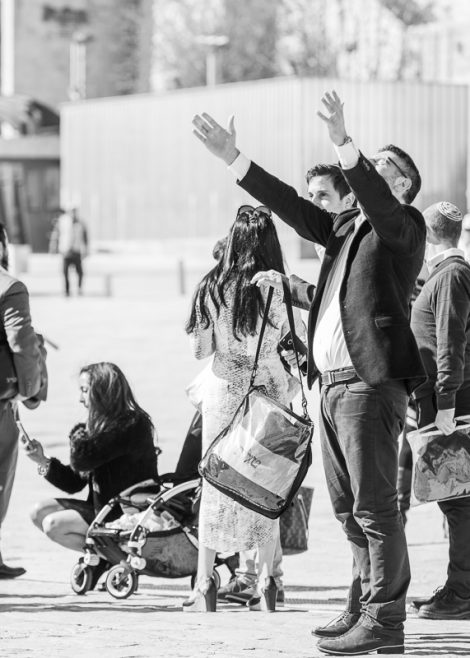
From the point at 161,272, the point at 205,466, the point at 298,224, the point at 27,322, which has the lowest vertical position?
the point at 161,272

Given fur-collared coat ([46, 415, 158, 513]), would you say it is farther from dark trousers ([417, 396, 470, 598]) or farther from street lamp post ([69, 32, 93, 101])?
street lamp post ([69, 32, 93, 101])

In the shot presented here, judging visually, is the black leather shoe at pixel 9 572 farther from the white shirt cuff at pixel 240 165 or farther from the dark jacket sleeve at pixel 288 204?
the white shirt cuff at pixel 240 165

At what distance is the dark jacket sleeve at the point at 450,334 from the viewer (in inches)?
246

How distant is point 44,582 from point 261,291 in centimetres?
205

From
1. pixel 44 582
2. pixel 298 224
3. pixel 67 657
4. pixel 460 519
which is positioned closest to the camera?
pixel 67 657

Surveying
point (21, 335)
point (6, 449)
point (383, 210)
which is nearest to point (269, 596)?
point (6, 449)

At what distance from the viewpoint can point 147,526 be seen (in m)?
7.18

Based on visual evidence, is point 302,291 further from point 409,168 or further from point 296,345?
point 409,168

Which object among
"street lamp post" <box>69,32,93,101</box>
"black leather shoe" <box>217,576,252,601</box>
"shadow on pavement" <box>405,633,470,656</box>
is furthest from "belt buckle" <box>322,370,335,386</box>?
"street lamp post" <box>69,32,93,101</box>

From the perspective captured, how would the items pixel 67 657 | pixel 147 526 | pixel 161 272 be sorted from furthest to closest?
pixel 161 272 < pixel 147 526 < pixel 67 657

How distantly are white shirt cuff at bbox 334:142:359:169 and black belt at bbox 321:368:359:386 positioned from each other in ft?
2.41

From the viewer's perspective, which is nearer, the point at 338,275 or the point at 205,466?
the point at 338,275

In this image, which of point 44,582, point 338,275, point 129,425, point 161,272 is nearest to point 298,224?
point 338,275

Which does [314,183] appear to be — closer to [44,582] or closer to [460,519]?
[460,519]
